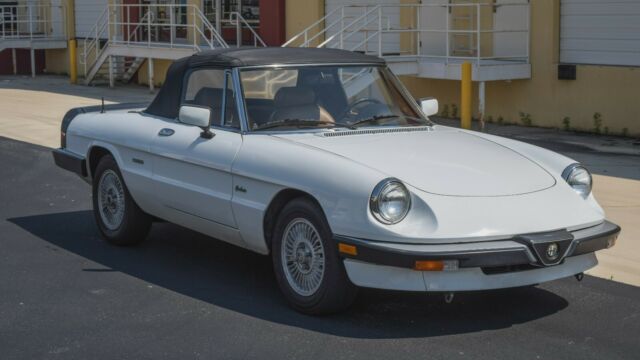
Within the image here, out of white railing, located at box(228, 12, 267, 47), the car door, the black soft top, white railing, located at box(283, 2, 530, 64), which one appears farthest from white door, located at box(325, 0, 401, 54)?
the car door

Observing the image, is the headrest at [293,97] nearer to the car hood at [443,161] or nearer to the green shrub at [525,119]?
the car hood at [443,161]

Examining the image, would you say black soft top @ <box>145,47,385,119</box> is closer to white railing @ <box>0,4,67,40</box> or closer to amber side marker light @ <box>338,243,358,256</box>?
amber side marker light @ <box>338,243,358,256</box>

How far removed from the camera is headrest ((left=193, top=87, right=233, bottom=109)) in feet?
25.3

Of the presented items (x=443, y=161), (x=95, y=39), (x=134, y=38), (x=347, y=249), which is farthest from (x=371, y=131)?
(x=95, y=39)

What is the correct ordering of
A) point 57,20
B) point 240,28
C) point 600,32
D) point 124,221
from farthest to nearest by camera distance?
point 57,20 → point 240,28 → point 600,32 → point 124,221

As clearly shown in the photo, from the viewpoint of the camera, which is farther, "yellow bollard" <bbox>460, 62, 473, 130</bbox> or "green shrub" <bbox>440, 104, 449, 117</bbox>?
"green shrub" <bbox>440, 104, 449, 117</bbox>

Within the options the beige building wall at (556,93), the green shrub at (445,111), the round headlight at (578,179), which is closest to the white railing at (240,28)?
the green shrub at (445,111)

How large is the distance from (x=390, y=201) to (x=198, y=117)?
1828mm

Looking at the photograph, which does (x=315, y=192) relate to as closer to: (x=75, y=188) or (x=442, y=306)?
(x=442, y=306)

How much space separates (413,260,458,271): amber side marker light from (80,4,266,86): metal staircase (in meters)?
19.2

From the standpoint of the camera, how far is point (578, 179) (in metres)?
6.98

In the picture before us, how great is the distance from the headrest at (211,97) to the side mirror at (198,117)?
24 cm

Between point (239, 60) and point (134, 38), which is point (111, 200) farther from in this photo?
point (134, 38)

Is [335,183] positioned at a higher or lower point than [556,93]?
lower
